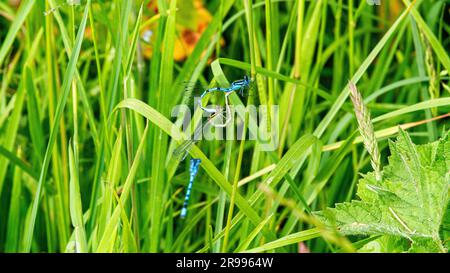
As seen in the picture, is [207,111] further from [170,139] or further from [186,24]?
[186,24]

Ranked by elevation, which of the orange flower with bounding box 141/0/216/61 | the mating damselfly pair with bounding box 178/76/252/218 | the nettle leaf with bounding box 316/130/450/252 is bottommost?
the nettle leaf with bounding box 316/130/450/252

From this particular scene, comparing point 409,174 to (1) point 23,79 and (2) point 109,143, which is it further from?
(1) point 23,79

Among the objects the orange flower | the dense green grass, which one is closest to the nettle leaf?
the dense green grass

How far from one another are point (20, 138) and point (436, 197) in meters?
0.82

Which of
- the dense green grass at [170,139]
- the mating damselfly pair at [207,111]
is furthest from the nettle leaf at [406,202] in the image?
the mating damselfly pair at [207,111]

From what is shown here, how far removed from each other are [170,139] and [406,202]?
43cm

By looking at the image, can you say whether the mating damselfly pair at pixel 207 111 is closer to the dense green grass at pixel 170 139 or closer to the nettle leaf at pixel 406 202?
the dense green grass at pixel 170 139

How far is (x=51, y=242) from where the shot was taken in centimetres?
109

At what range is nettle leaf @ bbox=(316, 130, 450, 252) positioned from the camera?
742mm

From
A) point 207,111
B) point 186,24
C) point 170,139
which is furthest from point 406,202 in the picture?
point 186,24

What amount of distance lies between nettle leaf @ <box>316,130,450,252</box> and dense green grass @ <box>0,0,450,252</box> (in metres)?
0.04

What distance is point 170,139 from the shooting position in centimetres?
109

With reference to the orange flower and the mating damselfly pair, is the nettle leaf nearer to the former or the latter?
the mating damselfly pair

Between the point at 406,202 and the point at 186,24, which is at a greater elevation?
the point at 186,24
